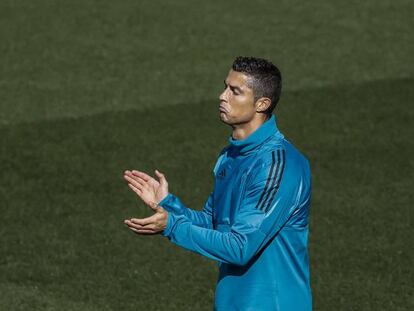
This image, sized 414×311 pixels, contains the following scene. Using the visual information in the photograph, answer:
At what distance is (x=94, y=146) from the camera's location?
13.8 m

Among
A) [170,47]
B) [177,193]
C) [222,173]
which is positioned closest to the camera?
[222,173]

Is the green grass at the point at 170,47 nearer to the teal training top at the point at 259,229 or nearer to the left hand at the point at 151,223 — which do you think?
the teal training top at the point at 259,229

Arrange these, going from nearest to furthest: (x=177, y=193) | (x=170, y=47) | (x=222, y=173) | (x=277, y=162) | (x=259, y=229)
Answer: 1. (x=259, y=229)
2. (x=277, y=162)
3. (x=222, y=173)
4. (x=177, y=193)
5. (x=170, y=47)

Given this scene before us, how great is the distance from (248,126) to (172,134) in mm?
8236

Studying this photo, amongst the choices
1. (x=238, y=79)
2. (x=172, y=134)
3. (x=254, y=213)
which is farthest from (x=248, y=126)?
(x=172, y=134)

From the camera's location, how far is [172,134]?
46.4 ft

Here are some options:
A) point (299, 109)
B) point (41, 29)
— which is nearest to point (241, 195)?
point (299, 109)

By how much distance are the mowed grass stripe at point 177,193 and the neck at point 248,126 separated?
3.94 metres

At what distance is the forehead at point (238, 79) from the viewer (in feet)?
19.2

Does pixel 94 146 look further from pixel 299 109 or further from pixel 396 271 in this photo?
pixel 396 271

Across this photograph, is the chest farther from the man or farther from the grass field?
the grass field

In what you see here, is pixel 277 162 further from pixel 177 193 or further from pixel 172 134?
pixel 172 134

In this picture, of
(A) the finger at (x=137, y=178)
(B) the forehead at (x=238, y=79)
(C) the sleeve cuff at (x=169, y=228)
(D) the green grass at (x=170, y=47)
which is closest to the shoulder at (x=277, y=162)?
(B) the forehead at (x=238, y=79)

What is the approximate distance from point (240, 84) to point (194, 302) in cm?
423
